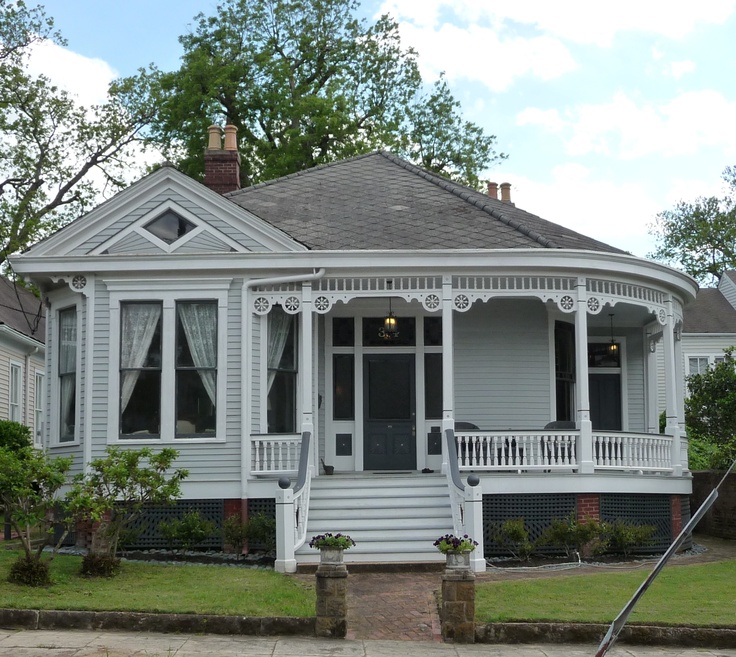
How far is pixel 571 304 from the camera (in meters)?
15.2

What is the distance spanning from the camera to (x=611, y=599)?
10734 mm

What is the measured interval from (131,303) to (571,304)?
6.47m

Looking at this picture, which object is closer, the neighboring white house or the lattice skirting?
the lattice skirting

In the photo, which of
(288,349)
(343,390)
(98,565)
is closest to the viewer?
(98,565)

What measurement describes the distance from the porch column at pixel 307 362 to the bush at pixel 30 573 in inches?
179

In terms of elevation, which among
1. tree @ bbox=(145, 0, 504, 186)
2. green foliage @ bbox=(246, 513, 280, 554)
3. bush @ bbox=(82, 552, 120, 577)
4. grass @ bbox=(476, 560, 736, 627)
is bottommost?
grass @ bbox=(476, 560, 736, 627)

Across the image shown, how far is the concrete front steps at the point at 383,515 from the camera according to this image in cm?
1337

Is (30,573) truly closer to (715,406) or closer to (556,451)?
(556,451)

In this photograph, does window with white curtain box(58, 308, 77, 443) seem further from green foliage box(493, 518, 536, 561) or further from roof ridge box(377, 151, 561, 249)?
roof ridge box(377, 151, 561, 249)

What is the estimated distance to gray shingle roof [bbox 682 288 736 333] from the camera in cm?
3466

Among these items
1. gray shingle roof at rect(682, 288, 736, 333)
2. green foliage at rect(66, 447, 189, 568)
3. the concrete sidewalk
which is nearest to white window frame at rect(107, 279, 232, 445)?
green foliage at rect(66, 447, 189, 568)

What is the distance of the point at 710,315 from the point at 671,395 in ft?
67.8

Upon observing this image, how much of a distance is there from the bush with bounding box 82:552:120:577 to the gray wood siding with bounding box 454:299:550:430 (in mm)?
6900

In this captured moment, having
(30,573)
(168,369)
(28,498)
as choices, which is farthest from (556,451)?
(30,573)
